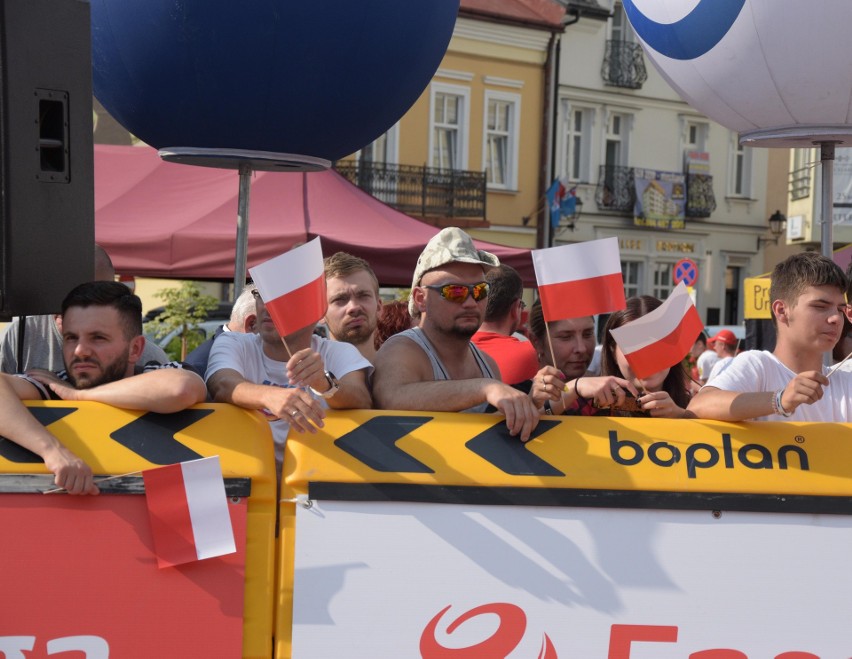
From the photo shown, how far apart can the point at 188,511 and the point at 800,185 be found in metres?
31.5

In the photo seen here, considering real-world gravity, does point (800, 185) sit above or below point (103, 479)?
above

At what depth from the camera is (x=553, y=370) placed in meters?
3.17

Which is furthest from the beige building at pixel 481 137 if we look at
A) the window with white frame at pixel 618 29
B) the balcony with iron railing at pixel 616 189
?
the window with white frame at pixel 618 29

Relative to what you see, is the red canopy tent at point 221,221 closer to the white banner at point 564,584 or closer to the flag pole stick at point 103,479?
the flag pole stick at point 103,479

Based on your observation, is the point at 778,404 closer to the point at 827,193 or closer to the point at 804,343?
the point at 804,343

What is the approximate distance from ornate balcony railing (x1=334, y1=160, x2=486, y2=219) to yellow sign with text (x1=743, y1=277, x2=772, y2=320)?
54.7 ft

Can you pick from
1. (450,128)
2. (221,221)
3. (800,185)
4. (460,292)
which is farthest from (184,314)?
(800,185)

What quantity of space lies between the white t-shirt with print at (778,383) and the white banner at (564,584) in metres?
0.55

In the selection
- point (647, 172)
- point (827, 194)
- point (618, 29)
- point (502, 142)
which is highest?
point (618, 29)

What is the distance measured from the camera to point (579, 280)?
11.0 feet

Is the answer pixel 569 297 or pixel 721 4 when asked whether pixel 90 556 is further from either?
pixel 721 4

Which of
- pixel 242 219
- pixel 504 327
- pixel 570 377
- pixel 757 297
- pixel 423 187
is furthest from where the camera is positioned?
pixel 423 187

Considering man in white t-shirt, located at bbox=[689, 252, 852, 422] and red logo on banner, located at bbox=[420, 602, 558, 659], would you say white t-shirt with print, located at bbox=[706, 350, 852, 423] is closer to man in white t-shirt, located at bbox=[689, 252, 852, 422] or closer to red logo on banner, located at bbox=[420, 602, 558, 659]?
man in white t-shirt, located at bbox=[689, 252, 852, 422]

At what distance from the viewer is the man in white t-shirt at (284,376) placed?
117 inches
